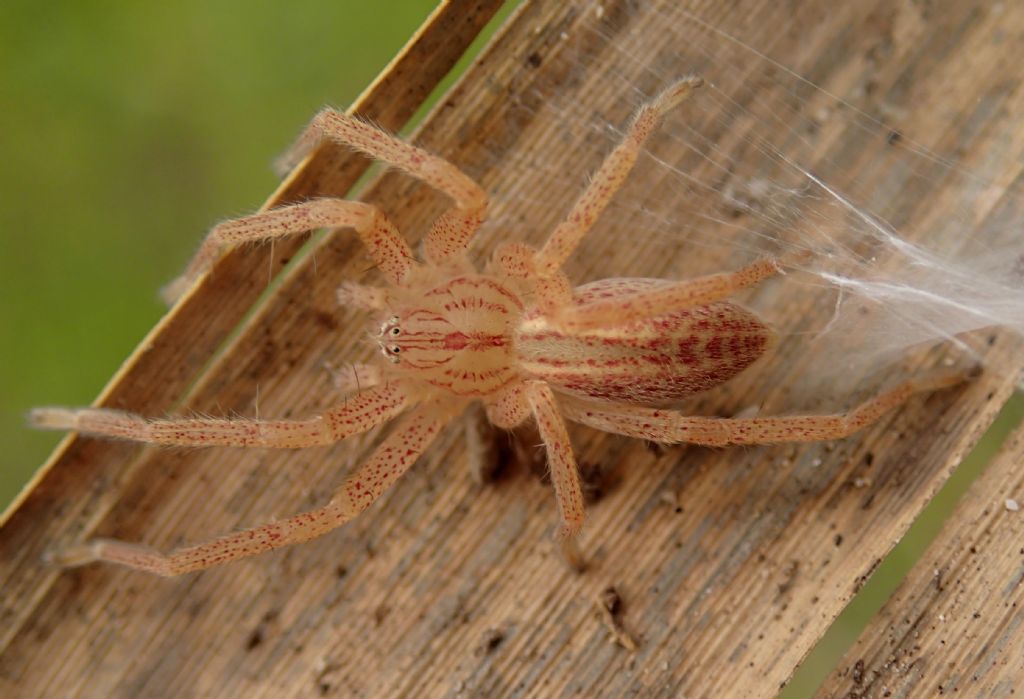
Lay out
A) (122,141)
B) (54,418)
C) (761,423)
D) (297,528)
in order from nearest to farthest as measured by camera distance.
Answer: (761,423)
(297,528)
(54,418)
(122,141)

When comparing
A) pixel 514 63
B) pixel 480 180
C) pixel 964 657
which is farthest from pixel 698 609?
pixel 514 63

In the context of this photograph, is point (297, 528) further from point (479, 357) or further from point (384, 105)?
point (384, 105)

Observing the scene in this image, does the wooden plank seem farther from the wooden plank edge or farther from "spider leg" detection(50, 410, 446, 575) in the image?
the wooden plank edge

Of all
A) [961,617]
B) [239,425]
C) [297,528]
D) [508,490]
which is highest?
[961,617]

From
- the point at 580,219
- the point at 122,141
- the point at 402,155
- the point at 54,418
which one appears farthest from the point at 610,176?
the point at 122,141

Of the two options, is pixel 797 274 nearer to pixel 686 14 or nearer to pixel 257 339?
pixel 686 14

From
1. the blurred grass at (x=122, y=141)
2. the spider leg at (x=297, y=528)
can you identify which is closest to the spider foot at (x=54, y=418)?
the spider leg at (x=297, y=528)
